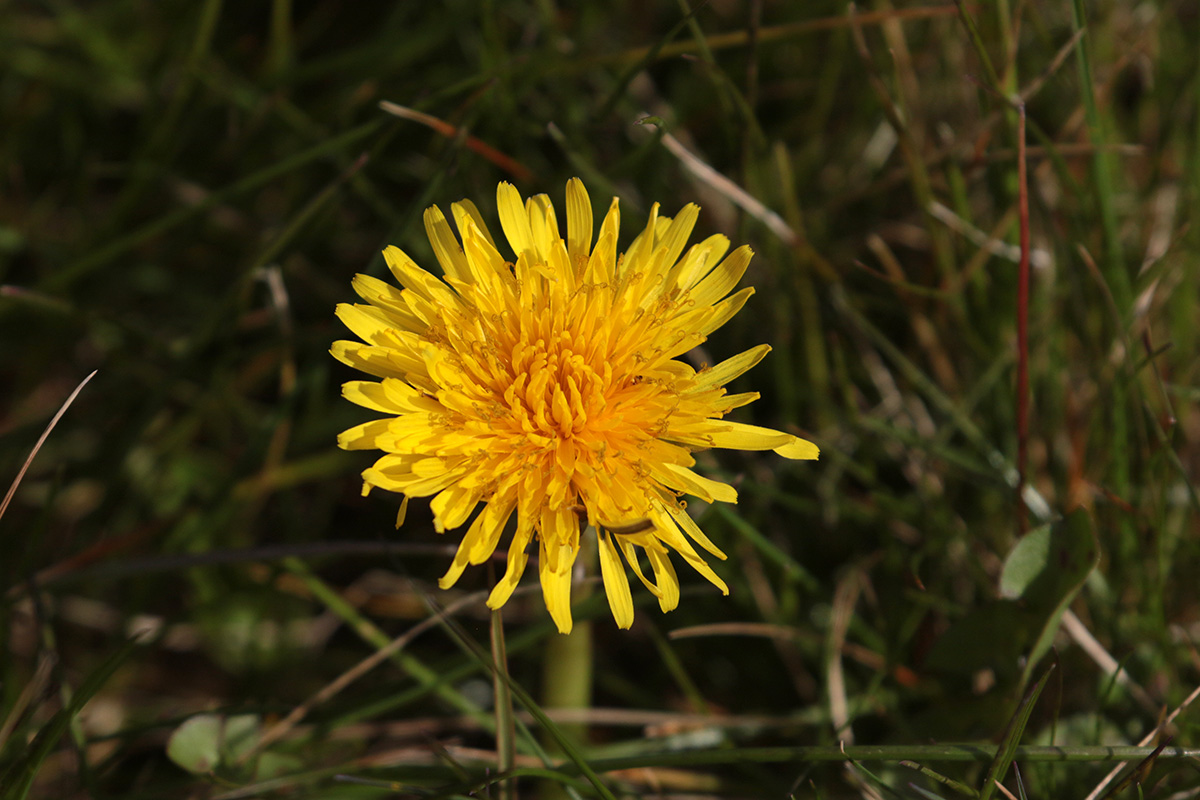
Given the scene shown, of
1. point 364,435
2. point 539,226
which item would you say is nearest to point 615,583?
point 364,435

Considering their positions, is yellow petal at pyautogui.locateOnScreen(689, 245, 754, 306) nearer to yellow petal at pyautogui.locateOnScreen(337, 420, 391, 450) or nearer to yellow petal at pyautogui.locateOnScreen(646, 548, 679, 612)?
yellow petal at pyautogui.locateOnScreen(646, 548, 679, 612)

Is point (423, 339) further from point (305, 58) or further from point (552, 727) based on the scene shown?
point (305, 58)

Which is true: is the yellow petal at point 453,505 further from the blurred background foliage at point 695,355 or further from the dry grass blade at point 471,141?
the dry grass blade at point 471,141

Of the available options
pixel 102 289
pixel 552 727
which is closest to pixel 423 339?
pixel 552 727

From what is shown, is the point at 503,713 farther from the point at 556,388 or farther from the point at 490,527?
the point at 556,388

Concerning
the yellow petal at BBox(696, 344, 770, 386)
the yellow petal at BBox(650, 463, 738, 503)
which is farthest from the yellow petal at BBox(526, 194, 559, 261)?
the yellow petal at BBox(650, 463, 738, 503)

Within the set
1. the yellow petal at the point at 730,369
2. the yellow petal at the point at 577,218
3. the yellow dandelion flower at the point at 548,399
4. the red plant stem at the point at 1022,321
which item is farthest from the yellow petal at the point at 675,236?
the red plant stem at the point at 1022,321
